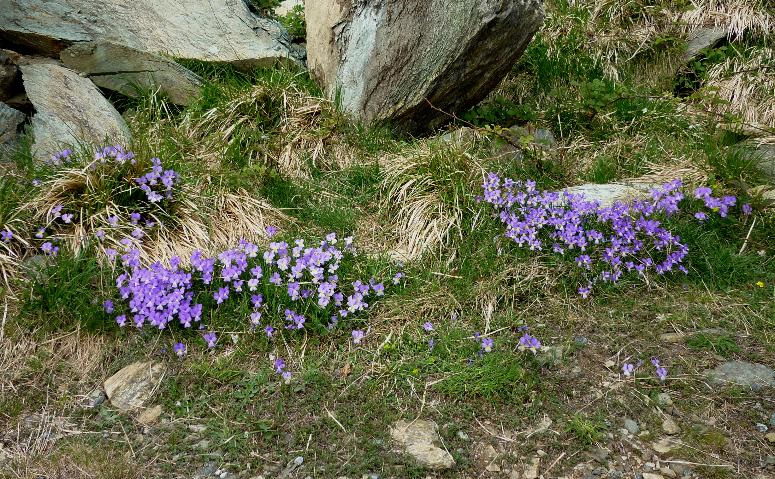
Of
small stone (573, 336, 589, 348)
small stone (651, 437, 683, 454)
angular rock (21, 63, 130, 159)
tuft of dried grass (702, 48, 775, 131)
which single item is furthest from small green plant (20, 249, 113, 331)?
tuft of dried grass (702, 48, 775, 131)

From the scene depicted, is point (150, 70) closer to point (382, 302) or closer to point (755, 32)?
point (382, 302)

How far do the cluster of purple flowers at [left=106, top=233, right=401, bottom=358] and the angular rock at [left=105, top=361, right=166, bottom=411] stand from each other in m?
0.21

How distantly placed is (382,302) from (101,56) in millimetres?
2899

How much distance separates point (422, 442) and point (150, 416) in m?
1.26

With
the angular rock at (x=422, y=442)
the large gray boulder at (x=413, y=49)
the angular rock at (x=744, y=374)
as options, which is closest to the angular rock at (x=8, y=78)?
the large gray boulder at (x=413, y=49)

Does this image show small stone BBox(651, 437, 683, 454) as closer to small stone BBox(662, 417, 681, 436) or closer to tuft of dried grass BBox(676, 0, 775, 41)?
small stone BBox(662, 417, 681, 436)

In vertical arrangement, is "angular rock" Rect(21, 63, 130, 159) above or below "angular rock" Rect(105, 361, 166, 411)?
above

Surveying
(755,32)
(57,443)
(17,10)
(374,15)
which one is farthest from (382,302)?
(755,32)

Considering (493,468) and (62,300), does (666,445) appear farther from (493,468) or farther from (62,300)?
(62,300)

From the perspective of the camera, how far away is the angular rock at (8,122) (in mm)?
4082

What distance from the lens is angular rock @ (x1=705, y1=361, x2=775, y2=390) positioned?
3160 mm

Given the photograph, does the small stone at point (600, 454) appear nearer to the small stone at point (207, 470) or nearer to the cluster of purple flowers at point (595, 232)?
the cluster of purple flowers at point (595, 232)

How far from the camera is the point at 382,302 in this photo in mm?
3588

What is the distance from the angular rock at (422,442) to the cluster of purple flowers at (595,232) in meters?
1.26
